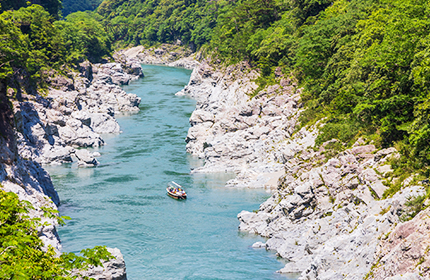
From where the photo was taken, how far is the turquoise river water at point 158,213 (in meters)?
33.6

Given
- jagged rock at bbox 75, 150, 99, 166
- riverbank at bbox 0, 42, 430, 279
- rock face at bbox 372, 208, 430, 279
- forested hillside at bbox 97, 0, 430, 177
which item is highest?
forested hillside at bbox 97, 0, 430, 177

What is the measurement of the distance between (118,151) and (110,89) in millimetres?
38152

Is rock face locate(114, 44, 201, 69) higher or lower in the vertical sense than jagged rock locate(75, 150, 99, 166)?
lower

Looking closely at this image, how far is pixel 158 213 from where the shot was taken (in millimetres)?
44906

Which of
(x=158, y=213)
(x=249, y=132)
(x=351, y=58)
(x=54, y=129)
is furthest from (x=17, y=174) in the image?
(x=351, y=58)

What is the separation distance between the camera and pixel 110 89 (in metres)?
102

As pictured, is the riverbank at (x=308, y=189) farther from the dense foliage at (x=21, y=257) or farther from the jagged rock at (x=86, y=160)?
the jagged rock at (x=86, y=160)

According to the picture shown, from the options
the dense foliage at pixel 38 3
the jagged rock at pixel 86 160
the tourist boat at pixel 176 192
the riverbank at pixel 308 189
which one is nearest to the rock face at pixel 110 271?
the riverbank at pixel 308 189

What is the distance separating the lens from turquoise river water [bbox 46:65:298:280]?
33625 mm

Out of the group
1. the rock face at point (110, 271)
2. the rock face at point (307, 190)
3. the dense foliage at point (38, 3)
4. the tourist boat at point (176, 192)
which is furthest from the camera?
the dense foliage at point (38, 3)

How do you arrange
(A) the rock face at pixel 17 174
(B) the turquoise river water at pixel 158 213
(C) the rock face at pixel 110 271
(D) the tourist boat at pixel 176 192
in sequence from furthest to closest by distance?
(D) the tourist boat at pixel 176 192 < (A) the rock face at pixel 17 174 < (B) the turquoise river water at pixel 158 213 < (C) the rock face at pixel 110 271

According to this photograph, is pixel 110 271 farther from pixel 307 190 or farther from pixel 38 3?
pixel 38 3

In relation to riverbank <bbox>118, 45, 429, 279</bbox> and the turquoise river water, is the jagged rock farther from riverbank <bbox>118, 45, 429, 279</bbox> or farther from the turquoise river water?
riverbank <bbox>118, 45, 429, 279</bbox>

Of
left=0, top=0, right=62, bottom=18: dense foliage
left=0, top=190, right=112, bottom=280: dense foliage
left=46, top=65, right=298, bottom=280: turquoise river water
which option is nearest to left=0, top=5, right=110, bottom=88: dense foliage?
left=0, top=0, right=62, bottom=18: dense foliage
